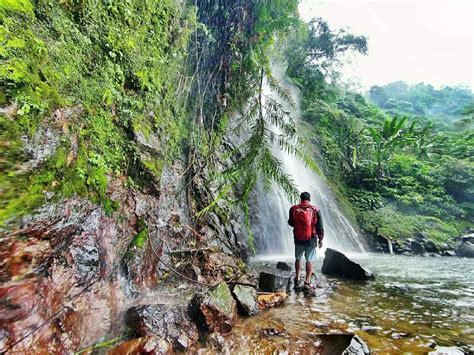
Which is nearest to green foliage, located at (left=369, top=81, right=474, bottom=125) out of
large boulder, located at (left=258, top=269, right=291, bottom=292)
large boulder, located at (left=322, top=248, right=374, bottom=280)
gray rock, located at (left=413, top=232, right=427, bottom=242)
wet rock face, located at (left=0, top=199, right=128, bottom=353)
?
gray rock, located at (left=413, top=232, right=427, bottom=242)

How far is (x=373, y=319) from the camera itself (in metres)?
3.49

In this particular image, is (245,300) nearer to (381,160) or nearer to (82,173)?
(82,173)

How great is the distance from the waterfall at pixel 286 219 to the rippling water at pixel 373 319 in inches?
140

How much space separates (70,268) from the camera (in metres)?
2.46

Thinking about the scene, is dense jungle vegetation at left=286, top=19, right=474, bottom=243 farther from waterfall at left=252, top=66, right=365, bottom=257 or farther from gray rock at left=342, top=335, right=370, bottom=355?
gray rock at left=342, top=335, right=370, bottom=355

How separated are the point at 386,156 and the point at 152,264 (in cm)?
1906

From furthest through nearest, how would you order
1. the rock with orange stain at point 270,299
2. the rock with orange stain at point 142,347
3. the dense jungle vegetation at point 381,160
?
Answer: the dense jungle vegetation at point 381,160, the rock with orange stain at point 270,299, the rock with orange stain at point 142,347

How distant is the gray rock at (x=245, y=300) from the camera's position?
3.65 metres

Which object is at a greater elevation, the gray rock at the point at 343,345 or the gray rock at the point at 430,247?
the gray rock at the point at 430,247

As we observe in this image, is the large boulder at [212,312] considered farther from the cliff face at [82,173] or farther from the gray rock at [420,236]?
the gray rock at [420,236]

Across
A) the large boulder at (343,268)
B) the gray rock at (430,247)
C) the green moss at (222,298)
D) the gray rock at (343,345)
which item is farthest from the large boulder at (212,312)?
the gray rock at (430,247)

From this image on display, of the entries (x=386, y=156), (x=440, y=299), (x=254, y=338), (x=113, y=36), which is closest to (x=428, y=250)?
(x=386, y=156)

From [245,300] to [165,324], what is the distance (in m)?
1.28

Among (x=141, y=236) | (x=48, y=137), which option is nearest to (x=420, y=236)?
(x=141, y=236)
